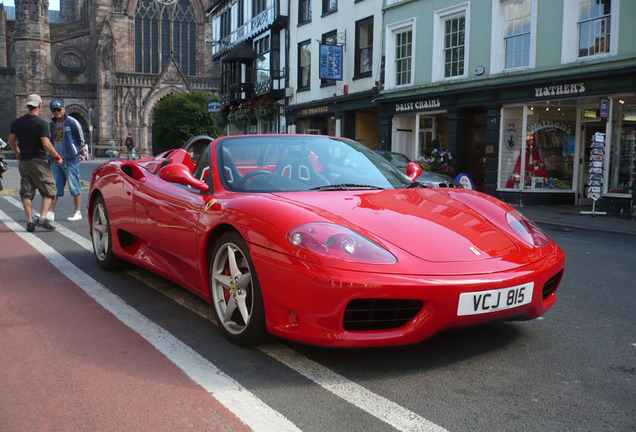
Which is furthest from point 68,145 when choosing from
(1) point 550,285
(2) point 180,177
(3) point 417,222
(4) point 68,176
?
(1) point 550,285

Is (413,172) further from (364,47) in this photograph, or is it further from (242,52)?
(242,52)

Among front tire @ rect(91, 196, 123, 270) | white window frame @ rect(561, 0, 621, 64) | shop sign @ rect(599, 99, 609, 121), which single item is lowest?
front tire @ rect(91, 196, 123, 270)

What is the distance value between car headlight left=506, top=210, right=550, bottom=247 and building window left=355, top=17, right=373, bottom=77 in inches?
769

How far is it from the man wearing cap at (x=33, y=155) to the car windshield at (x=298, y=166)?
205 inches

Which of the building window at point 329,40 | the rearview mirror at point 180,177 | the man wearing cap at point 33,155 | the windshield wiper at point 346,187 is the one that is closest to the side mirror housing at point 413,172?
the windshield wiper at point 346,187

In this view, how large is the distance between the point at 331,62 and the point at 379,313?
21.5 meters

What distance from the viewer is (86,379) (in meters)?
3.10

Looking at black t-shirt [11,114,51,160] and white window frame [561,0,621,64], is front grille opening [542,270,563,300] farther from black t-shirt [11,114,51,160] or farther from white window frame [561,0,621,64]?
white window frame [561,0,621,64]

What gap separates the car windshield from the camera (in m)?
4.09

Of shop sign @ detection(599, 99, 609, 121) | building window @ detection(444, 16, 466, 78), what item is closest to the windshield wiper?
shop sign @ detection(599, 99, 609, 121)

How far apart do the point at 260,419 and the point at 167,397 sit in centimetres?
51

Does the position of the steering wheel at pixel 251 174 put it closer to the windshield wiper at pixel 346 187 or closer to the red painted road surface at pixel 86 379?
the windshield wiper at pixel 346 187

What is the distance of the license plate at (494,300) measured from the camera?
9.89 ft

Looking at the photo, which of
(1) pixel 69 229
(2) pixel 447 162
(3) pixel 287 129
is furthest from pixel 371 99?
(1) pixel 69 229
